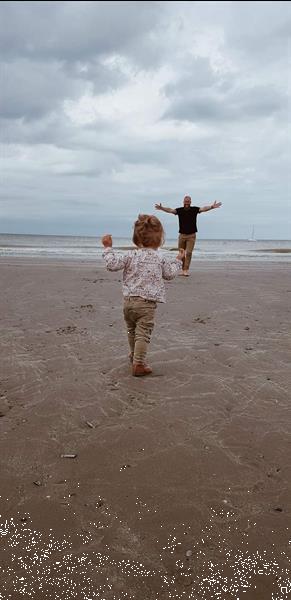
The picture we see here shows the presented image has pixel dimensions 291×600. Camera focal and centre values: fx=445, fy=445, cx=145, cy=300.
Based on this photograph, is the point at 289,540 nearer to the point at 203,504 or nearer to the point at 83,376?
the point at 203,504

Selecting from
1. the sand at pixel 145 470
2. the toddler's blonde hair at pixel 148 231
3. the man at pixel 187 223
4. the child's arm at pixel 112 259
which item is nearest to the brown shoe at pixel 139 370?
the sand at pixel 145 470

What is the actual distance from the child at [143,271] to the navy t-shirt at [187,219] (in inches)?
303

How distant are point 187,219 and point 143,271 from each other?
7965 millimetres

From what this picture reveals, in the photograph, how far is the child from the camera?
4613mm

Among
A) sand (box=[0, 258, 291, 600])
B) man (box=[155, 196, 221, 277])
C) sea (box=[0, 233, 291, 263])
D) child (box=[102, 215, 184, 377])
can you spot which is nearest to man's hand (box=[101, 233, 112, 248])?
child (box=[102, 215, 184, 377])

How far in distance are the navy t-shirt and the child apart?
770 cm

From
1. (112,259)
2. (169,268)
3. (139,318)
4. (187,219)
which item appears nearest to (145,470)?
(139,318)

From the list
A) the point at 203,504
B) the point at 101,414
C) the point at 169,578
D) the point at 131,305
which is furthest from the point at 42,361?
the point at 169,578

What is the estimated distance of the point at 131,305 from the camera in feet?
15.3

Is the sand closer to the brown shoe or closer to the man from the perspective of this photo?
the brown shoe

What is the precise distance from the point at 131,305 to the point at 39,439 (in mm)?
1922

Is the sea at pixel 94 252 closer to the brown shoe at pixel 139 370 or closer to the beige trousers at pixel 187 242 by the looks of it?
the beige trousers at pixel 187 242

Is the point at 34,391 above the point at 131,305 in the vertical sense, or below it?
below

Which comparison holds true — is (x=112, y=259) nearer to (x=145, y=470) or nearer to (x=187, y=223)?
(x=145, y=470)
